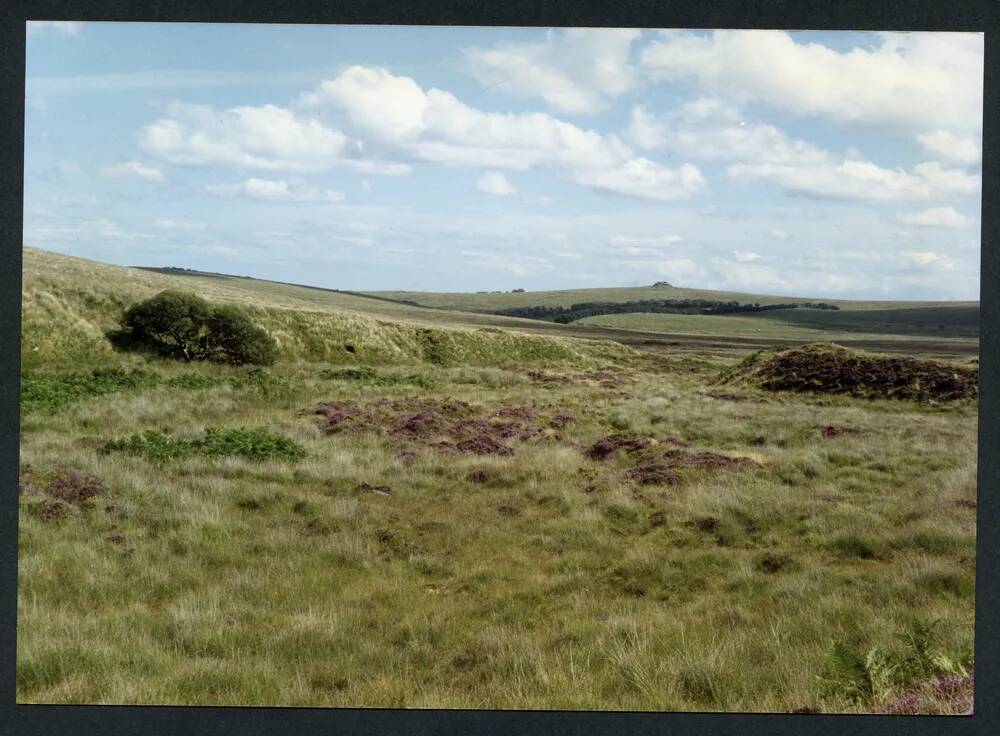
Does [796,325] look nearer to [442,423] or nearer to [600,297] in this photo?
[600,297]

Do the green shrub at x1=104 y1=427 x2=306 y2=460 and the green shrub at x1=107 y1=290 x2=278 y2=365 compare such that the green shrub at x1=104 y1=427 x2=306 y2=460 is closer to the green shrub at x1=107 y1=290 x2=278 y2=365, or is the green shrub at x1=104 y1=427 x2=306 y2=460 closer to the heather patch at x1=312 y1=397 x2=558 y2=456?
the heather patch at x1=312 y1=397 x2=558 y2=456

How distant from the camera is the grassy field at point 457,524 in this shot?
3818 mm

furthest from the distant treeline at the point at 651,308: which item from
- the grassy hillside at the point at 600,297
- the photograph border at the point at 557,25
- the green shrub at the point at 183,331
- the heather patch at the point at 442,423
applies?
the green shrub at the point at 183,331

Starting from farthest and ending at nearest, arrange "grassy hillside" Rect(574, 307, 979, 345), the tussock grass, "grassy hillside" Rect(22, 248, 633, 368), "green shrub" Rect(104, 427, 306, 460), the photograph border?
"grassy hillside" Rect(22, 248, 633, 368) < "green shrub" Rect(104, 427, 306, 460) < "grassy hillside" Rect(574, 307, 979, 345) < the photograph border < the tussock grass

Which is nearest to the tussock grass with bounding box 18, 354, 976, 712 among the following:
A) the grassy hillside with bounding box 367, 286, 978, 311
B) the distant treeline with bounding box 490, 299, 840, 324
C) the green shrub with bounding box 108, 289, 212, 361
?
the green shrub with bounding box 108, 289, 212, 361

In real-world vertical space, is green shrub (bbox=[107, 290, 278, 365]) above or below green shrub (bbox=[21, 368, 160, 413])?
above

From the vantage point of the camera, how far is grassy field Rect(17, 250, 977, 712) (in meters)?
3.82

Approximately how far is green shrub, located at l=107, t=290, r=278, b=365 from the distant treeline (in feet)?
7.66

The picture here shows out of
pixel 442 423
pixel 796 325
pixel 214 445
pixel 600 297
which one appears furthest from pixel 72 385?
pixel 796 325

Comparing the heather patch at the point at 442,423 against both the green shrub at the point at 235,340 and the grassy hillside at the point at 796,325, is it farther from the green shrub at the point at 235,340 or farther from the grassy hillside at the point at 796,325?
the grassy hillside at the point at 796,325

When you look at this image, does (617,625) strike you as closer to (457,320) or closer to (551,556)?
(551,556)

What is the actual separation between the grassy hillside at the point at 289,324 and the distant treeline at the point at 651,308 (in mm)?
267

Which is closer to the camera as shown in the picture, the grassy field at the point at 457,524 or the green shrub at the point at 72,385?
the grassy field at the point at 457,524

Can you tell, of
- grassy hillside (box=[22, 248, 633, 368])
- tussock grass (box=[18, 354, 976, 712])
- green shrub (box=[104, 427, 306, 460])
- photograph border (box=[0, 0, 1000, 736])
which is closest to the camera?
tussock grass (box=[18, 354, 976, 712])
